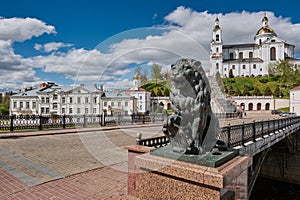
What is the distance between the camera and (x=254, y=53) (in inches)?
3396

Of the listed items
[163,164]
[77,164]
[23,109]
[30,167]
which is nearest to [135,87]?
[163,164]

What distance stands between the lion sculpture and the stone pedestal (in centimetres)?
35

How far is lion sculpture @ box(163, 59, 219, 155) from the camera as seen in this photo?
316 cm


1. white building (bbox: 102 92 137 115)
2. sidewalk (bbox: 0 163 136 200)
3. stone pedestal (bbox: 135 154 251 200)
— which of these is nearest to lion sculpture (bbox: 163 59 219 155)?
stone pedestal (bbox: 135 154 251 200)

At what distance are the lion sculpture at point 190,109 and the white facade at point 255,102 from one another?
2101 inches

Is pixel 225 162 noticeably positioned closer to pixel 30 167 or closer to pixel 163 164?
pixel 163 164

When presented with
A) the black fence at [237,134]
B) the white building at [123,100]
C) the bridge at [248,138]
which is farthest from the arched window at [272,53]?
the white building at [123,100]

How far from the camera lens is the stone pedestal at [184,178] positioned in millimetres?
2795

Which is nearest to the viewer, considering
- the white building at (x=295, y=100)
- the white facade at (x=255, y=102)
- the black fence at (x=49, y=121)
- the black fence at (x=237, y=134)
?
the black fence at (x=237, y=134)

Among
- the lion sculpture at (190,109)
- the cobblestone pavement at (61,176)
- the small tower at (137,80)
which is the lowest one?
the cobblestone pavement at (61,176)

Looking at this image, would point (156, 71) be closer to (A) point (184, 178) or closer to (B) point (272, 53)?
(A) point (184, 178)

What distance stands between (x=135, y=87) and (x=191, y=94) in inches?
40.0

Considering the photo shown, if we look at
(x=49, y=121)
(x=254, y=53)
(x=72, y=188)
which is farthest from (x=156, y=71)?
(x=254, y=53)

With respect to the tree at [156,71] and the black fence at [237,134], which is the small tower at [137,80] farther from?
the black fence at [237,134]
